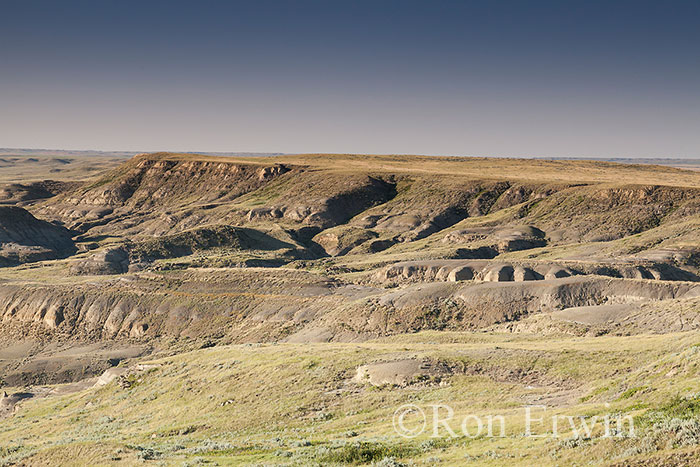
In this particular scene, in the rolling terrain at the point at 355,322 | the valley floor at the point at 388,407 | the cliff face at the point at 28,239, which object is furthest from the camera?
the cliff face at the point at 28,239

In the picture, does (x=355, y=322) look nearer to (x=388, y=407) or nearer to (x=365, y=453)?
(x=388, y=407)

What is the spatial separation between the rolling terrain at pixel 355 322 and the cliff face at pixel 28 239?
54 cm

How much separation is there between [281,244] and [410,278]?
164 ft

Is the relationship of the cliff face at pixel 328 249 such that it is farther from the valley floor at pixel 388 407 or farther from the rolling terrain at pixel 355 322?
the valley floor at pixel 388 407

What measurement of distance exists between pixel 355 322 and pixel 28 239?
100 m

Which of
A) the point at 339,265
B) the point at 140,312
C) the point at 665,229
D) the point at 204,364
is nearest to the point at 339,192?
the point at 339,265

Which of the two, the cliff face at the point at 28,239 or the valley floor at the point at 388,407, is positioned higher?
the valley floor at the point at 388,407

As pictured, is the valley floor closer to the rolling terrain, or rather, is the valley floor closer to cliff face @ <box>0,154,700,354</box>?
the rolling terrain

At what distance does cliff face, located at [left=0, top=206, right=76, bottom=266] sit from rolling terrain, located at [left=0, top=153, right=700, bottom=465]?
21.3 inches

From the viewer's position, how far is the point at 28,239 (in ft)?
424

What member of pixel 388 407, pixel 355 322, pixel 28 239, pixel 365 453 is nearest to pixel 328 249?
pixel 28 239

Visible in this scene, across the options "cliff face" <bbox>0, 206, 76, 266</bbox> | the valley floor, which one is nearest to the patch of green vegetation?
the valley floor

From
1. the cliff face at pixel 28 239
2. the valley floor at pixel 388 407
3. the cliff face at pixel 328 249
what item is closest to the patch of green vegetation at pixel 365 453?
the valley floor at pixel 388 407

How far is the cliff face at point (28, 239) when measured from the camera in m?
115
